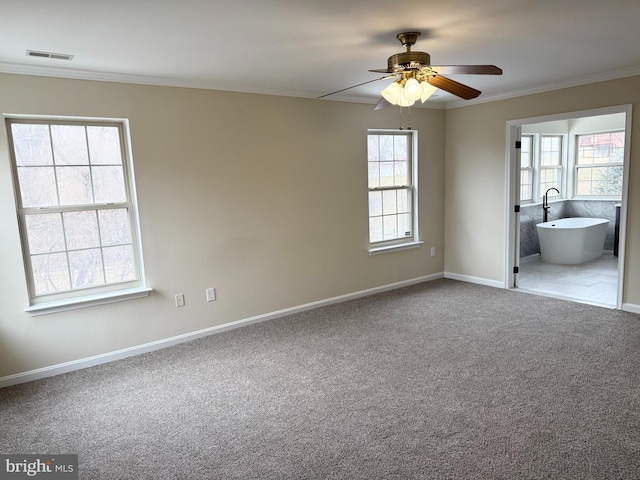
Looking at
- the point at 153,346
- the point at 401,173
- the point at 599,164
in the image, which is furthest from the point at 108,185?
the point at 599,164

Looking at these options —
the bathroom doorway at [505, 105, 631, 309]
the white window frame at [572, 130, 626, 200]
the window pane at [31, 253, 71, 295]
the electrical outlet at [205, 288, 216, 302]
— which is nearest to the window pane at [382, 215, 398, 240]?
the bathroom doorway at [505, 105, 631, 309]

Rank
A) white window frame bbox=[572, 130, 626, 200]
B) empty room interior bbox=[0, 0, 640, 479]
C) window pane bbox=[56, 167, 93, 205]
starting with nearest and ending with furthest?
empty room interior bbox=[0, 0, 640, 479] < window pane bbox=[56, 167, 93, 205] < white window frame bbox=[572, 130, 626, 200]

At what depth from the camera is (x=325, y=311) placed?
4680 millimetres

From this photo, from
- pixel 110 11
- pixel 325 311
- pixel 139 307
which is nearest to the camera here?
pixel 110 11

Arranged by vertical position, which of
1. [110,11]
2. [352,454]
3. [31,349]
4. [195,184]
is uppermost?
[110,11]

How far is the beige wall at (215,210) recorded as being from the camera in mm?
3256

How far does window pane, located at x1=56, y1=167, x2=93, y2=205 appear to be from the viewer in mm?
3385

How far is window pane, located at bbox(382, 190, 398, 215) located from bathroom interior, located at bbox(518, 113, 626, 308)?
7.26 ft

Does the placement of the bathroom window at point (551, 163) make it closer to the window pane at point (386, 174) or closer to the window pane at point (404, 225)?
the window pane at point (404, 225)

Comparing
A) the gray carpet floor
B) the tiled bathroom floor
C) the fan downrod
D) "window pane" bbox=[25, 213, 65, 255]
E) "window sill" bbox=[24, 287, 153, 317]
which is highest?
the fan downrod

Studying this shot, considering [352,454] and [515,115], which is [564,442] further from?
[515,115]

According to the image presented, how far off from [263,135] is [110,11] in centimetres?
211

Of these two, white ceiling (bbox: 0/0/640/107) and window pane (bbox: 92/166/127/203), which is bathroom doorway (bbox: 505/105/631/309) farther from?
window pane (bbox: 92/166/127/203)

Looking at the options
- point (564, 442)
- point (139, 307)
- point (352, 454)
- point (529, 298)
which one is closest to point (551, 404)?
point (564, 442)
